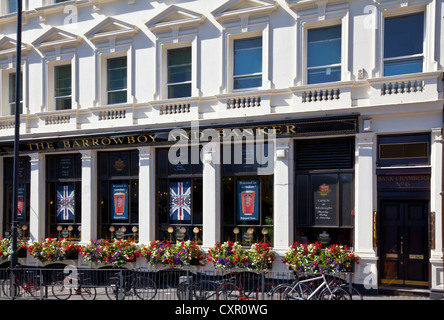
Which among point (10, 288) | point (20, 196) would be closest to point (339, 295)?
point (10, 288)

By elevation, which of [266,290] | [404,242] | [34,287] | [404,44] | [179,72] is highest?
[404,44]

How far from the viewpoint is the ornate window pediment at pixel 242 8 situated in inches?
455

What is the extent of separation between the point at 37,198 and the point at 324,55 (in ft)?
37.1

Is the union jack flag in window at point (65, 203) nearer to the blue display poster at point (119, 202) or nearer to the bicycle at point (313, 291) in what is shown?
the blue display poster at point (119, 202)

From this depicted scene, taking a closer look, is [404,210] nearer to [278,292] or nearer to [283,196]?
[283,196]

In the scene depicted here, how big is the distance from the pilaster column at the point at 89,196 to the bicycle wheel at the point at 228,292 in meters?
6.05

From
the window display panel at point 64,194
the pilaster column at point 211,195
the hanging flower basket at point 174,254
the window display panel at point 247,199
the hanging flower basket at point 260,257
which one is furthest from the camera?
the window display panel at point 64,194

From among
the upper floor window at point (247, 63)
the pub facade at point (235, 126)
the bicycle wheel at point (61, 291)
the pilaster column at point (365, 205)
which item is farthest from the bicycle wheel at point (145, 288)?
the upper floor window at point (247, 63)

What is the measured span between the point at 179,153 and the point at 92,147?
10.6 feet

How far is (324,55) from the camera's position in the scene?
37.3ft

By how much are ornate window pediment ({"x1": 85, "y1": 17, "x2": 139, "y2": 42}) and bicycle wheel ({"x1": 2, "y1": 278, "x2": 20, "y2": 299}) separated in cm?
840

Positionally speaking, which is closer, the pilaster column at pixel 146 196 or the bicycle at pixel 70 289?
the bicycle at pixel 70 289

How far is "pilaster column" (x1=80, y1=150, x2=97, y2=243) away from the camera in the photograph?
44.7ft

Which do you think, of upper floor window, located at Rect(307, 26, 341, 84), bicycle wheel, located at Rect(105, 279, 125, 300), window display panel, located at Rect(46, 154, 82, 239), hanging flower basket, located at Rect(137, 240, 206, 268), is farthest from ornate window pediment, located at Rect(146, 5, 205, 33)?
bicycle wheel, located at Rect(105, 279, 125, 300)
